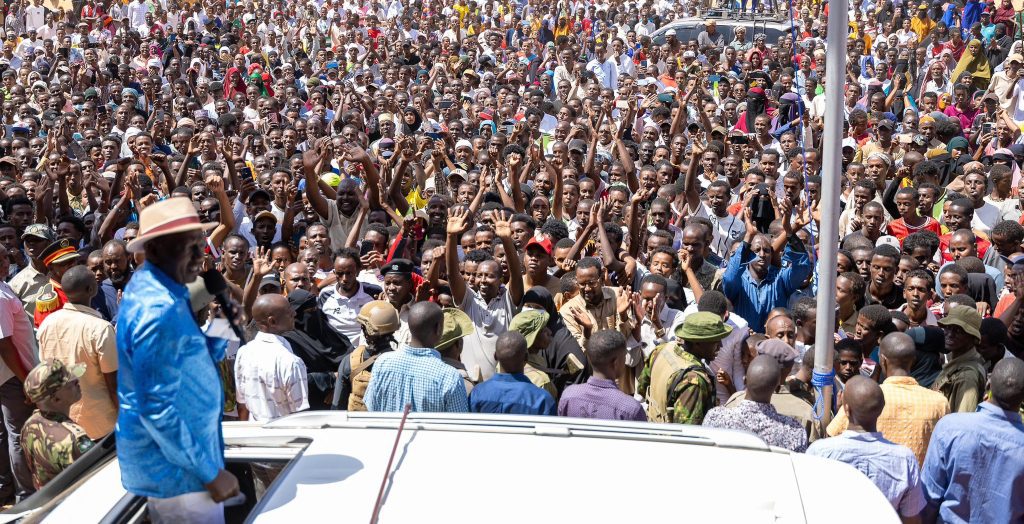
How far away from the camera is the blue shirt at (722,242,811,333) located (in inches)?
317

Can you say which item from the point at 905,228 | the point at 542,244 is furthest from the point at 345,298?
the point at 905,228

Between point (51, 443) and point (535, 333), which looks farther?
point (535, 333)

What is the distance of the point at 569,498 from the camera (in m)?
3.14

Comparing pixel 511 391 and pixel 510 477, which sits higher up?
pixel 510 477

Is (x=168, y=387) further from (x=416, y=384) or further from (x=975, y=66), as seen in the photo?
(x=975, y=66)

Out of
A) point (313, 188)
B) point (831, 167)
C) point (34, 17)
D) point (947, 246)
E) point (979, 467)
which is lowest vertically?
point (947, 246)

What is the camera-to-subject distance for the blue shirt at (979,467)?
4816 mm

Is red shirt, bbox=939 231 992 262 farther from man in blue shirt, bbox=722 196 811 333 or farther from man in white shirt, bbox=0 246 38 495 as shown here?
man in white shirt, bbox=0 246 38 495

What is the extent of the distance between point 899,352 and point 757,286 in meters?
2.51

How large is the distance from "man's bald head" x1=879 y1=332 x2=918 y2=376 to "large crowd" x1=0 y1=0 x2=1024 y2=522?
0.04ft

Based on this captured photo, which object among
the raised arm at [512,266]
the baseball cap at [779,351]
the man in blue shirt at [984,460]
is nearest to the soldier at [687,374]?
the baseball cap at [779,351]

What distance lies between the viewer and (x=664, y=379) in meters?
5.75

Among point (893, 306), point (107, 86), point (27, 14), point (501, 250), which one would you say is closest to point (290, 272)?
point (501, 250)

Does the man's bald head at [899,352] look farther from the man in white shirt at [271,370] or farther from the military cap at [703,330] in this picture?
the man in white shirt at [271,370]
